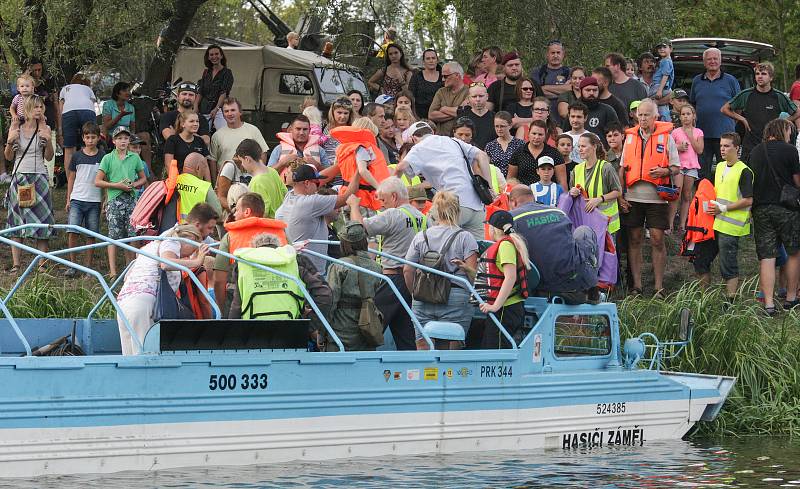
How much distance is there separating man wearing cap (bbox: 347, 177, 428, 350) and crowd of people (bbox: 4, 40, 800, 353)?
20 mm

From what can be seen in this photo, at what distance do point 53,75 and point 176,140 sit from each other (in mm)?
3652

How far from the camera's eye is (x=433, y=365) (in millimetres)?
10930

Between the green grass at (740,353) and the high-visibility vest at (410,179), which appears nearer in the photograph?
the green grass at (740,353)

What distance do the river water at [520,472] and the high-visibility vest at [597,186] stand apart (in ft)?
13.7

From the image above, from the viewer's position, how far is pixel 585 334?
42.2 feet

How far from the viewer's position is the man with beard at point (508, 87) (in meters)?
18.1

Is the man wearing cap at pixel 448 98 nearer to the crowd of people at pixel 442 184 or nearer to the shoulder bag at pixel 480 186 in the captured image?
the crowd of people at pixel 442 184

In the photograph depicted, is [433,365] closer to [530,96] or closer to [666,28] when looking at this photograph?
[530,96]

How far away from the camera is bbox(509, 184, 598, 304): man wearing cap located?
38.3 feet

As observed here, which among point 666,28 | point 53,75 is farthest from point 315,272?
point 666,28

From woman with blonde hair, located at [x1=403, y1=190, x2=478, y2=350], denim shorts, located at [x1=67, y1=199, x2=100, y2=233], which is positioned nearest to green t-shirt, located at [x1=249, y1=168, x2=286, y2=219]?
woman with blonde hair, located at [x1=403, y1=190, x2=478, y2=350]

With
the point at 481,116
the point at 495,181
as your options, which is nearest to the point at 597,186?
the point at 495,181

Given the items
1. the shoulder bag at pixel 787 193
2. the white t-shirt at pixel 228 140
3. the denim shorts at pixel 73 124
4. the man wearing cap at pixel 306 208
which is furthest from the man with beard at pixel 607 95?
the denim shorts at pixel 73 124

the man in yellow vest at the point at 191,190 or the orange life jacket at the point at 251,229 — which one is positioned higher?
the man in yellow vest at the point at 191,190
